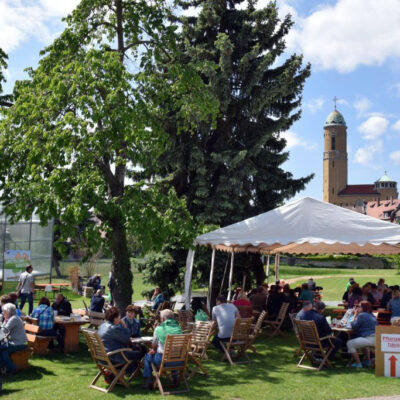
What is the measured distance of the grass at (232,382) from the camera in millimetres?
7938

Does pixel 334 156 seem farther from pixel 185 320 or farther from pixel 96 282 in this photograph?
pixel 185 320

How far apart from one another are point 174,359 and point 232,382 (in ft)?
4.11

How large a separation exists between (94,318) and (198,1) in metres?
14.2

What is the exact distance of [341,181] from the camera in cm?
15212

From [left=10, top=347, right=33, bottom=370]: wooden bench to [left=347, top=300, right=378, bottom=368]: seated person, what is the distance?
19.7ft

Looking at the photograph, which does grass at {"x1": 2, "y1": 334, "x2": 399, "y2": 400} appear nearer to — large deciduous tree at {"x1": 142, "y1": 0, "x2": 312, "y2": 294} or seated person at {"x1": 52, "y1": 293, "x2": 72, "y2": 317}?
seated person at {"x1": 52, "y1": 293, "x2": 72, "y2": 317}

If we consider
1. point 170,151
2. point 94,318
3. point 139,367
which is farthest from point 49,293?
point 139,367

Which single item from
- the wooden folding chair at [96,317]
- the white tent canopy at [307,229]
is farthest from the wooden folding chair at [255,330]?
the wooden folding chair at [96,317]

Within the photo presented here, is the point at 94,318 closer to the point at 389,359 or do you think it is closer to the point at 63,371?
the point at 63,371

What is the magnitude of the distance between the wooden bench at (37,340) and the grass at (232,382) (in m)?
0.19


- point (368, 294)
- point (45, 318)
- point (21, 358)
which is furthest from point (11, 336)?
point (368, 294)

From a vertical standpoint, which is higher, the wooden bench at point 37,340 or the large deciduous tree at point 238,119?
the large deciduous tree at point 238,119

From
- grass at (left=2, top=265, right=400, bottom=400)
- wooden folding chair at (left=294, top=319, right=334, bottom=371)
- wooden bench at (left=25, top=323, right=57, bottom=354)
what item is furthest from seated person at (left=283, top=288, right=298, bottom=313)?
wooden bench at (left=25, top=323, right=57, bottom=354)

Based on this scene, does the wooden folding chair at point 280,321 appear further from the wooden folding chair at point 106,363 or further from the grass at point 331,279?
the grass at point 331,279
